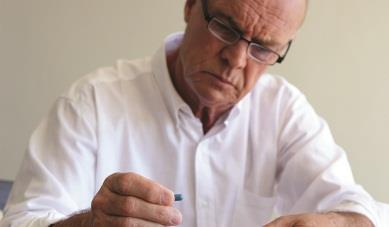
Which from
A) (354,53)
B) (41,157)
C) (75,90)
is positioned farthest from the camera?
(354,53)

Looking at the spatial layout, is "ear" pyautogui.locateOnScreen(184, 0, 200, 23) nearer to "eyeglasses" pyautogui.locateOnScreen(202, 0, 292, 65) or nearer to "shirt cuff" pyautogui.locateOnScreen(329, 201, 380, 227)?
"eyeglasses" pyautogui.locateOnScreen(202, 0, 292, 65)

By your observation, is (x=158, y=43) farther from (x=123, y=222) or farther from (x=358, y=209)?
(x=123, y=222)

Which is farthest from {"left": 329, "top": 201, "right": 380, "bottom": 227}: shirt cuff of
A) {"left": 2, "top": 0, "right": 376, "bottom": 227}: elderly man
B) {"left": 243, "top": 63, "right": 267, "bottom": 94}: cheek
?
{"left": 243, "top": 63, "right": 267, "bottom": 94}: cheek

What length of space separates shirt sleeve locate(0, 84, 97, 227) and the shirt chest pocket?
1.14 feet

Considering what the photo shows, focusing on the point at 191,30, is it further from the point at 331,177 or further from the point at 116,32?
the point at 116,32

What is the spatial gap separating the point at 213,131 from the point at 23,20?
1.23 m

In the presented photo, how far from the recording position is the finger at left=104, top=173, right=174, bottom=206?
0.68 m

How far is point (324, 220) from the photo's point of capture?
917mm

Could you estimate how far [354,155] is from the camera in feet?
6.81

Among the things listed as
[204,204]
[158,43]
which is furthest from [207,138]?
[158,43]

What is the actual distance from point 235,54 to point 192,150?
27cm

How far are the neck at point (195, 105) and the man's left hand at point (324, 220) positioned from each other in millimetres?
344

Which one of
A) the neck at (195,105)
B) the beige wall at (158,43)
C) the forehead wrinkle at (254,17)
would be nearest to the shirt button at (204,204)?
the neck at (195,105)

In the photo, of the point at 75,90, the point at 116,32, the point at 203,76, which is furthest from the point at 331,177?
the point at 116,32
